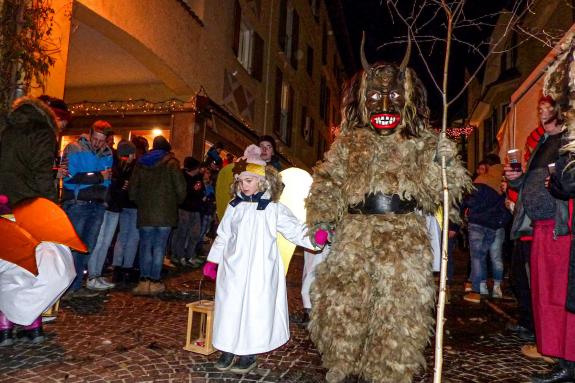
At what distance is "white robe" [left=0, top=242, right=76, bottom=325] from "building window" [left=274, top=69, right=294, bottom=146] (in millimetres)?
14783

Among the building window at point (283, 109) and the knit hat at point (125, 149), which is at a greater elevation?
the building window at point (283, 109)

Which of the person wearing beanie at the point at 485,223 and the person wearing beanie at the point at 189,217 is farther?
the person wearing beanie at the point at 189,217

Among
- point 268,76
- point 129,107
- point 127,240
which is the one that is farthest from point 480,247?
point 268,76

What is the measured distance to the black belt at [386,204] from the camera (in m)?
3.19

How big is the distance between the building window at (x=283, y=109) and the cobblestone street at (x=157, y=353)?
44.9 ft

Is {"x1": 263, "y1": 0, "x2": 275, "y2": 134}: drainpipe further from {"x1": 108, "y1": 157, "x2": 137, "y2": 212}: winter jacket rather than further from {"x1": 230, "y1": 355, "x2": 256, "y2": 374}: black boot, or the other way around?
{"x1": 230, "y1": 355, "x2": 256, "y2": 374}: black boot

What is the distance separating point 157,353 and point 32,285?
1.18 meters

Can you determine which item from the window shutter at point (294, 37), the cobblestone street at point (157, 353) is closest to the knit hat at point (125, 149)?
the cobblestone street at point (157, 353)

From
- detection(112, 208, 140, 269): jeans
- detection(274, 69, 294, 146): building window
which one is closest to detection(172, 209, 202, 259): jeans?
detection(112, 208, 140, 269): jeans

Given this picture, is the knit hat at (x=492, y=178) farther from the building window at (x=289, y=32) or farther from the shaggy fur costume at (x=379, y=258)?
the building window at (x=289, y=32)

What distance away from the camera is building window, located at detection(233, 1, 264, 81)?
1544 cm

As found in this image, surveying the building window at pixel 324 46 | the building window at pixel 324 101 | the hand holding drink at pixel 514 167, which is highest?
the building window at pixel 324 46

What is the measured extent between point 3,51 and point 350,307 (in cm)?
596

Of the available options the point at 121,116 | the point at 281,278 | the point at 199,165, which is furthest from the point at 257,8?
the point at 281,278
